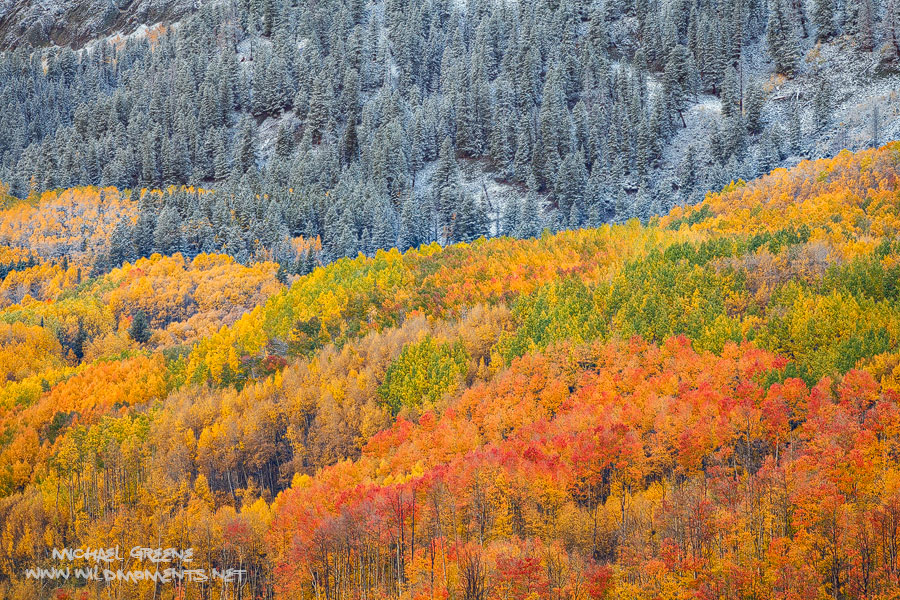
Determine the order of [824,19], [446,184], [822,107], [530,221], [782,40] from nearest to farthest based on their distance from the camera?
[822,107]
[530,221]
[446,184]
[782,40]
[824,19]

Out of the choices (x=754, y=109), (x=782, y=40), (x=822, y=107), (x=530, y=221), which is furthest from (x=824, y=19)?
(x=530, y=221)

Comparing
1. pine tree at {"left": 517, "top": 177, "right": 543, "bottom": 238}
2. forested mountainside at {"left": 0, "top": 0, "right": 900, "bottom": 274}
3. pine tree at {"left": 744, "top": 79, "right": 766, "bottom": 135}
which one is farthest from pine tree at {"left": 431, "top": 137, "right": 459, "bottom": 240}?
pine tree at {"left": 744, "top": 79, "right": 766, "bottom": 135}

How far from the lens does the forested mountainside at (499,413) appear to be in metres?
67.0

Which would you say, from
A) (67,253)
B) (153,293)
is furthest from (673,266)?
(67,253)

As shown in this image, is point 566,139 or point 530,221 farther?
point 566,139

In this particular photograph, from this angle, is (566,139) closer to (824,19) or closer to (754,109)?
(754,109)

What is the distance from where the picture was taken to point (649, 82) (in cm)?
18425

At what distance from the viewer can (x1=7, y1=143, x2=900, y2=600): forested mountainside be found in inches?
2638

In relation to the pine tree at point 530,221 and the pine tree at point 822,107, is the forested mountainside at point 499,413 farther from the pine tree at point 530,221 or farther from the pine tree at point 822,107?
the pine tree at point 822,107

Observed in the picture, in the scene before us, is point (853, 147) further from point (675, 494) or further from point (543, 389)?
point (675, 494)

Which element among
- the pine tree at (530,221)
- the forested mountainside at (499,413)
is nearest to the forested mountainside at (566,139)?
the pine tree at (530,221)

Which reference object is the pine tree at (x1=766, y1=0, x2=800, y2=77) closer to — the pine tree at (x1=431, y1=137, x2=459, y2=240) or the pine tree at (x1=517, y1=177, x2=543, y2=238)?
the pine tree at (x1=517, y1=177, x2=543, y2=238)

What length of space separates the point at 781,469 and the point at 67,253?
161839 mm

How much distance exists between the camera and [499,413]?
3839 inches
